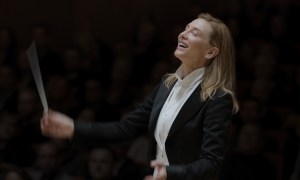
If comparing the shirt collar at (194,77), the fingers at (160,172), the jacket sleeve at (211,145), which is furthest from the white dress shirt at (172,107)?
the fingers at (160,172)

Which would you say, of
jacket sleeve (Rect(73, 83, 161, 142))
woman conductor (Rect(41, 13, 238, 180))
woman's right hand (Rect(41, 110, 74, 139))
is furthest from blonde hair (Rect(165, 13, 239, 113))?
woman's right hand (Rect(41, 110, 74, 139))

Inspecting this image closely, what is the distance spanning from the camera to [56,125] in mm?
2516

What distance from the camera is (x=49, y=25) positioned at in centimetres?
725

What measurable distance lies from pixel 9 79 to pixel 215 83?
4031 millimetres

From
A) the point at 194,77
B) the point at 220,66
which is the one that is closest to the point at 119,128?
the point at 194,77

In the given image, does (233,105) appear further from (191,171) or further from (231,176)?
(231,176)

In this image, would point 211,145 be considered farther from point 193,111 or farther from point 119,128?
point 119,128

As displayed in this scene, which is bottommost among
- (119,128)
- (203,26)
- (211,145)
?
(119,128)

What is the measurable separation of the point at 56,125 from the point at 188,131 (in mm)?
502

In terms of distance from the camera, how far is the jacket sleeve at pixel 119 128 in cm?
256

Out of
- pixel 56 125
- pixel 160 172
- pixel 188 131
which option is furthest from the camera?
pixel 56 125

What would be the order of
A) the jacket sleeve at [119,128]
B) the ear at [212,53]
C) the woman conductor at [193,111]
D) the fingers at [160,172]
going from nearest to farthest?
1. the fingers at [160,172]
2. the woman conductor at [193,111]
3. the ear at [212,53]
4. the jacket sleeve at [119,128]

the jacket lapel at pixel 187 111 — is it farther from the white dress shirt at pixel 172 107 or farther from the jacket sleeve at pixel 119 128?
the jacket sleeve at pixel 119 128

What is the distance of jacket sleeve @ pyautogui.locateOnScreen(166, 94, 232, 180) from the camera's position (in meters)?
2.27
